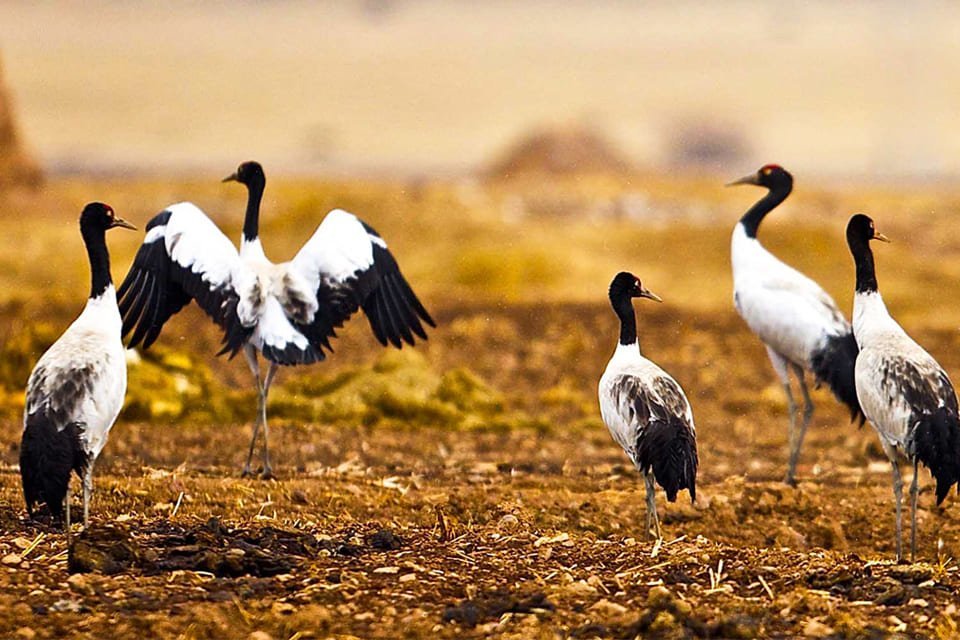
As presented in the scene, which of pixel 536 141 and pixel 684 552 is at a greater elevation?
pixel 536 141

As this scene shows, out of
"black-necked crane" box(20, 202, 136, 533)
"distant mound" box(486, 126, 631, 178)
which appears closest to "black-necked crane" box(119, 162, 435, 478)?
"black-necked crane" box(20, 202, 136, 533)

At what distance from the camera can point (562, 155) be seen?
56156 mm

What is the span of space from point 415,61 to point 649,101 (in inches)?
778

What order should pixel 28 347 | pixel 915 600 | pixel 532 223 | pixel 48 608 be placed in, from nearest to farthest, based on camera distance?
pixel 48 608 < pixel 915 600 < pixel 28 347 < pixel 532 223

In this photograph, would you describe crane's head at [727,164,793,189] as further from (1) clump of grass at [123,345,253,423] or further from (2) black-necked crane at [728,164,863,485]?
(1) clump of grass at [123,345,253,423]

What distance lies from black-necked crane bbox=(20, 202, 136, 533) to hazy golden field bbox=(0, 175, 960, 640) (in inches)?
12.5

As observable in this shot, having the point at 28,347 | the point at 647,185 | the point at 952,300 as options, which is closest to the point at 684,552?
the point at 28,347

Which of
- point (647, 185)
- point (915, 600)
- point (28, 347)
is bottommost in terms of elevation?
point (915, 600)

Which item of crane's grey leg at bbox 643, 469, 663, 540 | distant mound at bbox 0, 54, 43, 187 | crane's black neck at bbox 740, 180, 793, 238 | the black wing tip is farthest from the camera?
distant mound at bbox 0, 54, 43, 187

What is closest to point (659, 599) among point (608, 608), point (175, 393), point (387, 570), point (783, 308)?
point (608, 608)

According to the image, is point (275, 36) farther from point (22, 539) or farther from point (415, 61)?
point (22, 539)

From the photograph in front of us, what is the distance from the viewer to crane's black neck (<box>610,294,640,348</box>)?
34.2 ft

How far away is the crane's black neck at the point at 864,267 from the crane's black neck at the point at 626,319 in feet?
5.07

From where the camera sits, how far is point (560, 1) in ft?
528
